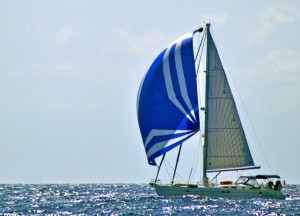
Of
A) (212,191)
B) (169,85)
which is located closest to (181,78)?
(169,85)

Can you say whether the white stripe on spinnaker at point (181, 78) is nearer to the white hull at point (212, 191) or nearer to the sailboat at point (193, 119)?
the sailboat at point (193, 119)

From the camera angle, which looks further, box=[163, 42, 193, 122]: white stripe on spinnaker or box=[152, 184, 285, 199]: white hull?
box=[163, 42, 193, 122]: white stripe on spinnaker

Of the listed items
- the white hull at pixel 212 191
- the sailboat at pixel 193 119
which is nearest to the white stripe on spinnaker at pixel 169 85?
the sailboat at pixel 193 119

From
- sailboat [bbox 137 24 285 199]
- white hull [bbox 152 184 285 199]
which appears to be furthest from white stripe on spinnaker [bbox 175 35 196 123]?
white hull [bbox 152 184 285 199]

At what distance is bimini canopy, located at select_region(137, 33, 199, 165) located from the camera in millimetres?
44344

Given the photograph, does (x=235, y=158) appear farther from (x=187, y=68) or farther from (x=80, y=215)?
(x=80, y=215)

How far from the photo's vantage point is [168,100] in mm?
44406

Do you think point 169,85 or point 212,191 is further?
point 169,85

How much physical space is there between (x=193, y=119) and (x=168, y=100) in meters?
2.13

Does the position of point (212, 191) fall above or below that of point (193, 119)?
below

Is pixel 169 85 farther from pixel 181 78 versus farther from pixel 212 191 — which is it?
pixel 212 191

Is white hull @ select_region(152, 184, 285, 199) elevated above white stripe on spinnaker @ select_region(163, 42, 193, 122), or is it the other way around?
white stripe on spinnaker @ select_region(163, 42, 193, 122)

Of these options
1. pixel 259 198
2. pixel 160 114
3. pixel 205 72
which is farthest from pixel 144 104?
pixel 259 198

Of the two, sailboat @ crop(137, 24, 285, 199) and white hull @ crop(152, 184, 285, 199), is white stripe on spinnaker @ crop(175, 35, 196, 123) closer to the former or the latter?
sailboat @ crop(137, 24, 285, 199)
